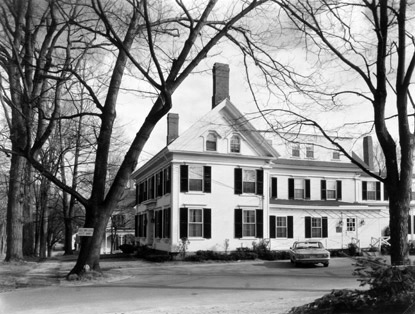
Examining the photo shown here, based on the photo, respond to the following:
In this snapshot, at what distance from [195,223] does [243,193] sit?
367 cm

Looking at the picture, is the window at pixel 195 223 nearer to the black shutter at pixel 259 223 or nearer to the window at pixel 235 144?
the black shutter at pixel 259 223

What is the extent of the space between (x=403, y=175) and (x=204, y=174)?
20.0m

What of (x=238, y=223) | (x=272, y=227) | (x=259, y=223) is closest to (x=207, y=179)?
(x=238, y=223)

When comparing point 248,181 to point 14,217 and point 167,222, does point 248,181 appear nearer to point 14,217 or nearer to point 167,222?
point 167,222

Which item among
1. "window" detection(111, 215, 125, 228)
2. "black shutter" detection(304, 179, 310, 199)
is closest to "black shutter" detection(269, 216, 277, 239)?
"black shutter" detection(304, 179, 310, 199)

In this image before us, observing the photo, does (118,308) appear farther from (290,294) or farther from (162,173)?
(162,173)

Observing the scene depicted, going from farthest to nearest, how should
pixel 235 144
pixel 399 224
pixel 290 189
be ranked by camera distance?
pixel 290 189
pixel 235 144
pixel 399 224

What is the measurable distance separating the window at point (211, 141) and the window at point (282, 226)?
6.32 m

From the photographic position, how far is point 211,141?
96.6ft

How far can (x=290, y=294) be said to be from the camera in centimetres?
1289

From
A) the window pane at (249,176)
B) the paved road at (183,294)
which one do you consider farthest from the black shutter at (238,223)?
the paved road at (183,294)

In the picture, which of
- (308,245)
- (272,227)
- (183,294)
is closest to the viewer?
(183,294)

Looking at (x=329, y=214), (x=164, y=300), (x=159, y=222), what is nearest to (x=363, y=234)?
(x=329, y=214)

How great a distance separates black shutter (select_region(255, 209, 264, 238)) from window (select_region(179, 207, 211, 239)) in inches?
127
